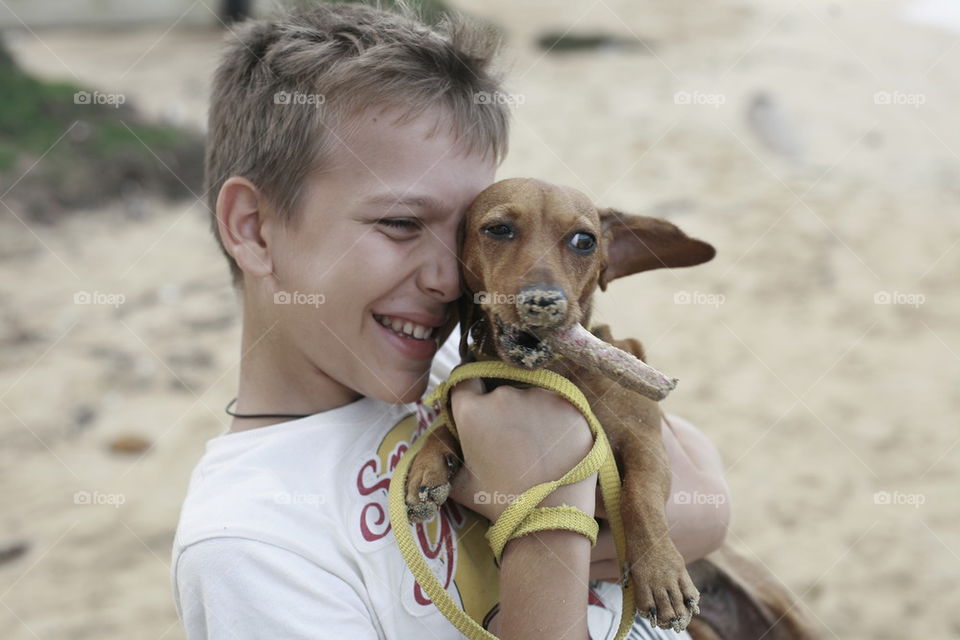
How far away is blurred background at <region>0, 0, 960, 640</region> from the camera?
3.42 metres

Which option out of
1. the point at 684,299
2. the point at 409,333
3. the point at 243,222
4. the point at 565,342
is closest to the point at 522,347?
the point at 565,342

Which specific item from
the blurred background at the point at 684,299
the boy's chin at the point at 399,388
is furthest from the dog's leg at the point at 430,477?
the blurred background at the point at 684,299

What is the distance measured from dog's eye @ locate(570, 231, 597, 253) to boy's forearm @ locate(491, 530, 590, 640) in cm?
58

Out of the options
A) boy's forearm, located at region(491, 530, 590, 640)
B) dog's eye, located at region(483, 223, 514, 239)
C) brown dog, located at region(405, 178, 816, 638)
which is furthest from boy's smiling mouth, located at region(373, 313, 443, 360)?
boy's forearm, located at region(491, 530, 590, 640)

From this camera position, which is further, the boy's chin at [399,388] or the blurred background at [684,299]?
the blurred background at [684,299]

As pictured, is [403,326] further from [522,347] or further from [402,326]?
[522,347]

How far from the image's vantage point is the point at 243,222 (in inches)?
73.8

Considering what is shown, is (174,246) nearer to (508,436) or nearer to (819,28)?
(508,436)

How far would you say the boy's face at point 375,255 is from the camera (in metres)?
→ 1.73

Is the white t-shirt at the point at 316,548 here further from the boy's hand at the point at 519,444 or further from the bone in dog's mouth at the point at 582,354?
the bone in dog's mouth at the point at 582,354

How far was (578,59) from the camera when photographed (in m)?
9.67

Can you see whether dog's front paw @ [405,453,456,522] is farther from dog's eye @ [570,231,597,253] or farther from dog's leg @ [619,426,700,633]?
dog's eye @ [570,231,597,253]

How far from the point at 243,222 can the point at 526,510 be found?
82 centimetres

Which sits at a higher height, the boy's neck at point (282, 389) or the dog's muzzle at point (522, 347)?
the dog's muzzle at point (522, 347)
